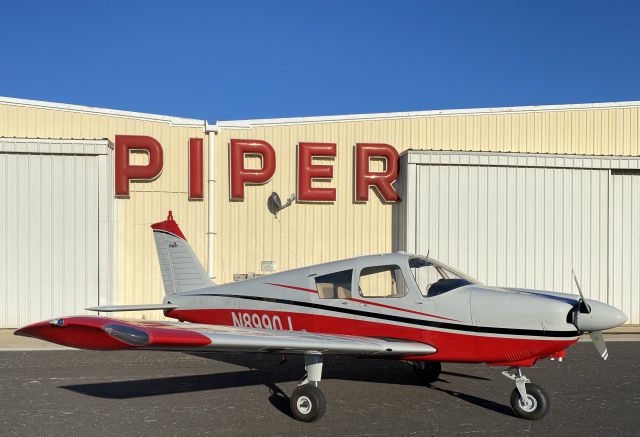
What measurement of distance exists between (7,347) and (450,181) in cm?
1081

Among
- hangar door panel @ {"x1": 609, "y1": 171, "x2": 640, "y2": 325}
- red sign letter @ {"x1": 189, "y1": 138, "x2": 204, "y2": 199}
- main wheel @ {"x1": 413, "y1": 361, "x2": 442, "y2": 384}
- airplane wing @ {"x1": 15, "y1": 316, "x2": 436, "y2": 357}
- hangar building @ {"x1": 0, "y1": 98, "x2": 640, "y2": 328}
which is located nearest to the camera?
airplane wing @ {"x1": 15, "y1": 316, "x2": 436, "y2": 357}

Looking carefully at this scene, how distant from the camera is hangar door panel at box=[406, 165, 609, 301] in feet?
47.4

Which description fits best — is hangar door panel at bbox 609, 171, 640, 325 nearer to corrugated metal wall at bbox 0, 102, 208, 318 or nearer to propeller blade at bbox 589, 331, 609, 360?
propeller blade at bbox 589, 331, 609, 360

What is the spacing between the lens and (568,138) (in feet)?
51.5

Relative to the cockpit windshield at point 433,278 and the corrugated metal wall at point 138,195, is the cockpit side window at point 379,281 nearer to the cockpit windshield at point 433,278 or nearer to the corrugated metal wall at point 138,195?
the cockpit windshield at point 433,278

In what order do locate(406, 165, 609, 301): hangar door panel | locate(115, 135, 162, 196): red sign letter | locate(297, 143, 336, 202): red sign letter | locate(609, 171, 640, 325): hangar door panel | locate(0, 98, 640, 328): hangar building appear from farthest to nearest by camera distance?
locate(609, 171, 640, 325): hangar door panel < locate(297, 143, 336, 202): red sign letter < locate(406, 165, 609, 301): hangar door panel < locate(115, 135, 162, 196): red sign letter < locate(0, 98, 640, 328): hangar building

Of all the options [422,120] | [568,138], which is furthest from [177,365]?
[568,138]

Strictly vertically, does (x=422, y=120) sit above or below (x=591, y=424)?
above

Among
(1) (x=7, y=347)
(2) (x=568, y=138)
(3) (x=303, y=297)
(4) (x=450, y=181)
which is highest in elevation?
(2) (x=568, y=138)

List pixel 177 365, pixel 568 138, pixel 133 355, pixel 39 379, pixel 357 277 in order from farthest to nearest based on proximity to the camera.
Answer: pixel 568 138 → pixel 133 355 → pixel 177 365 → pixel 39 379 → pixel 357 277

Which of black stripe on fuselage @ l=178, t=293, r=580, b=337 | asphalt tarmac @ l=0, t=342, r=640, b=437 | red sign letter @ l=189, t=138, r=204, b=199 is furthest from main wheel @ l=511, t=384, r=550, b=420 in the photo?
red sign letter @ l=189, t=138, r=204, b=199

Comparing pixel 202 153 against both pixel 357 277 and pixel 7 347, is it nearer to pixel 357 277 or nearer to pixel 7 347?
pixel 7 347

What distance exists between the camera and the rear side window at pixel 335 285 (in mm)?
7250

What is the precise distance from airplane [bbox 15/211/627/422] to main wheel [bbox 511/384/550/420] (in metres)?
0.01
